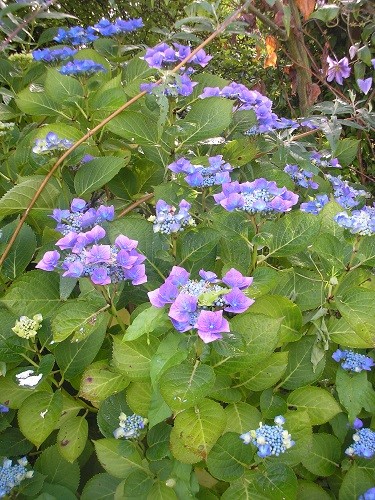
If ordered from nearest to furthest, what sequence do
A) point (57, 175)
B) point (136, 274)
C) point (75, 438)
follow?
point (136, 274) < point (75, 438) < point (57, 175)

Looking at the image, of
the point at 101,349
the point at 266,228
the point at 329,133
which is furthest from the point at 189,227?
the point at 329,133

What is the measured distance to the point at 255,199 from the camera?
94 cm

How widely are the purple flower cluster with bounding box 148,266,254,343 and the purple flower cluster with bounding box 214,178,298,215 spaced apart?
0.49ft

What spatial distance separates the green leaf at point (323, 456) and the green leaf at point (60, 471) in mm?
444

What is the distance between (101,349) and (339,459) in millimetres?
512

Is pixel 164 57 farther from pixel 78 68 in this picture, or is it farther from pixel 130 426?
pixel 130 426

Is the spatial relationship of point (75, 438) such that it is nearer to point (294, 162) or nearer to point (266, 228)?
point (266, 228)

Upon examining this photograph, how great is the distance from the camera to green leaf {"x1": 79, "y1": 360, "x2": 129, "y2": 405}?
945 millimetres

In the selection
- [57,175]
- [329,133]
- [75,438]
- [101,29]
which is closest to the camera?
[75,438]

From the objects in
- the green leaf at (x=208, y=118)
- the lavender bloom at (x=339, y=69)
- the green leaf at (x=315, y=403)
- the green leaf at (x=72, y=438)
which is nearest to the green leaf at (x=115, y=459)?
the green leaf at (x=72, y=438)

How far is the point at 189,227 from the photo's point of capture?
101cm

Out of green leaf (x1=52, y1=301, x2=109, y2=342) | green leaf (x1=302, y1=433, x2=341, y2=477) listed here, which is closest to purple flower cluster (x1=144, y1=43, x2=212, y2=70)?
green leaf (x1=52, y1=301, x2=109, y2=342)

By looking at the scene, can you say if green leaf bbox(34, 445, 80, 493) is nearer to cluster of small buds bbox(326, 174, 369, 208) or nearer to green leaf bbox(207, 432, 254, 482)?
green leaf bbox(207, 432, 254, 482)

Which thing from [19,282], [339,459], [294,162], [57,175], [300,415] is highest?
[57,175]
